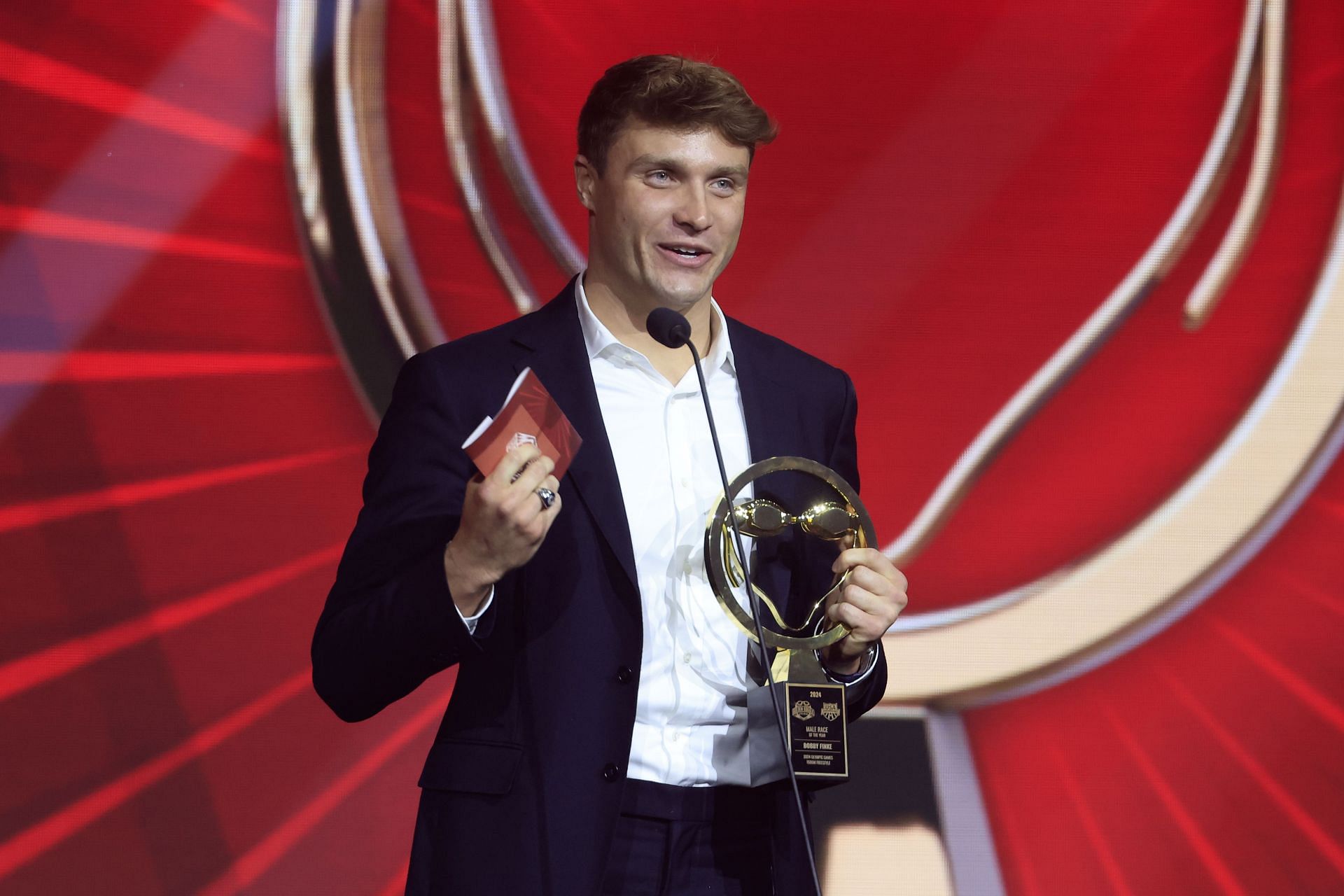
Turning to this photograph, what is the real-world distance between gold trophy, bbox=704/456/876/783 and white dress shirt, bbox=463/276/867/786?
3 centimetres

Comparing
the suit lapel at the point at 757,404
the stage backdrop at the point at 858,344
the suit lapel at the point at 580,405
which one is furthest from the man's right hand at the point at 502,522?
the stage backdrop at the point at 858,344

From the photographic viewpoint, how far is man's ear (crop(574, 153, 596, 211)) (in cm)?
178

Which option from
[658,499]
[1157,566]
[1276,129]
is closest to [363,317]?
[658,499]

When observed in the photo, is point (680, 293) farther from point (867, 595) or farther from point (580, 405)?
point (867, 595)

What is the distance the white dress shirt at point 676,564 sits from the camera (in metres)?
1.46

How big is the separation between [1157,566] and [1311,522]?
1.05 ft

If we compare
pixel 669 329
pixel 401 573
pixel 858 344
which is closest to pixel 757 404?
pixel 669 329

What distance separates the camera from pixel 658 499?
157 cm

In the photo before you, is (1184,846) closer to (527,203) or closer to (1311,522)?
(1311,522)

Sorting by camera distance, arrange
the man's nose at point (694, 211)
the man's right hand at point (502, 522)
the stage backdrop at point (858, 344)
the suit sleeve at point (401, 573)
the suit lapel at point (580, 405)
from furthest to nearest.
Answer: the stage backdrop at point (858, 344), the man's nose at point (694, 211), the suit lapel at point (580, 405), the suit sleeve at point (401, 573), the man's right hand at point (502, 522)

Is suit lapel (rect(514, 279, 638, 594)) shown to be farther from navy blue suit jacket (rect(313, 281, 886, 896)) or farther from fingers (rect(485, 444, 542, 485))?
fingers (rect(485, 444, 542, 485))

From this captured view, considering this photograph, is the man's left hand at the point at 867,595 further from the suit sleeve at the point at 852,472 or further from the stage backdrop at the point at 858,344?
the stage backdrop at the point at 858,344

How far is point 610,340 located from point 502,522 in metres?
0.50

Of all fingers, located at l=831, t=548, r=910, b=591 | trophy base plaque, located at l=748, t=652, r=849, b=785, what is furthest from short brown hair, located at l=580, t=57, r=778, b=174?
trophy base plaque, located at l=748, t=652, r=849, b=785
